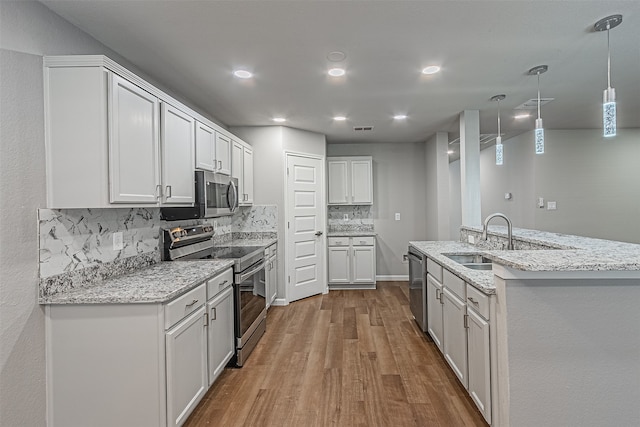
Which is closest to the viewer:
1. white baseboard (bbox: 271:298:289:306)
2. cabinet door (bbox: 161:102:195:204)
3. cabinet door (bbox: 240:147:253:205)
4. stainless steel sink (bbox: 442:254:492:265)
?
cabinet door (bbox: 161:102:195:204)

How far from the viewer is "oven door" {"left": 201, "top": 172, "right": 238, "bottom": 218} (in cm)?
304

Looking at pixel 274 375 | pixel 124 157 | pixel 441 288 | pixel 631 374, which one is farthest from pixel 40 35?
pixel 631 374

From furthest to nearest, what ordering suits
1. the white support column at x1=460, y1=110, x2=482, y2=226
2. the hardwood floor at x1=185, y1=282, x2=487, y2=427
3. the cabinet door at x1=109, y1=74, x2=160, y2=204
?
1. the white support column at x1=460, y1=110, x2=482, y2=226
2. the hardwood floor at x1=185, y1=282, x2=487, y2=427
3. the cabinet door at x1=109, y1=74, x2=160, y2=204

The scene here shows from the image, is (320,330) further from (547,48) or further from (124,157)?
(547,48)

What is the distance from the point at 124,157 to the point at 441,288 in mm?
2515

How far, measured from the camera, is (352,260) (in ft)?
18.7

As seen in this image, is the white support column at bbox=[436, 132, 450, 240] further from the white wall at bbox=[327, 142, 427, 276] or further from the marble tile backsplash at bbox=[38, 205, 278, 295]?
the marble tile backsplash at bbox=[38, 205, 278, 295]

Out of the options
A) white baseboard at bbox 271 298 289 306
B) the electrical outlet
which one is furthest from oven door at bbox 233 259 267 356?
white baseboard at bbox 271 298 289 306

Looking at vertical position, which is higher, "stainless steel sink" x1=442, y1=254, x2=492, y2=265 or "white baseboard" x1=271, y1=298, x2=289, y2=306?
"stainless steel sink" x1=442, y1=254, x2=492, y2=265

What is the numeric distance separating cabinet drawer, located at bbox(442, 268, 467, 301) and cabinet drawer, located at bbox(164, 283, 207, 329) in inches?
68.8

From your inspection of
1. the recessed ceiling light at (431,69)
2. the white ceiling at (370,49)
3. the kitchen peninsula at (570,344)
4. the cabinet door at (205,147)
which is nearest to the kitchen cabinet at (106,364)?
the cabinet door at (205,147)

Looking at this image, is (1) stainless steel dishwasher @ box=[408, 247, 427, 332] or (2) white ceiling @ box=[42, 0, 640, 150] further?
(1) stainless steel dishwasher @ box=[408, 247, 427, 332]

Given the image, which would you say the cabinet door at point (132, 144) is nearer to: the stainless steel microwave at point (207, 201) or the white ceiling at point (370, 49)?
the white ceiling at point (370, 49)

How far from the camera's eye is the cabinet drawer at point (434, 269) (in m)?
2.95
